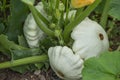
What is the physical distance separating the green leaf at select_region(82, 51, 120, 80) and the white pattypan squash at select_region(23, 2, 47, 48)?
1.46 feet

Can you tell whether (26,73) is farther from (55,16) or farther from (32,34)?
(55,16)

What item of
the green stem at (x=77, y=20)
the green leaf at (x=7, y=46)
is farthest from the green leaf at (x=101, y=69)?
the green leaf at (x=7, y=46)

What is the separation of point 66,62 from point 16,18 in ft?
1.30

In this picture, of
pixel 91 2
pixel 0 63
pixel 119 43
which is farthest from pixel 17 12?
pixel 119 43

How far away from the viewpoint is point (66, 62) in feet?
7.55

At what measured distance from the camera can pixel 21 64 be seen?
7.93 feet

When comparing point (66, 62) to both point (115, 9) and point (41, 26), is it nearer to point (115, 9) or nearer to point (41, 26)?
point (41, 26)

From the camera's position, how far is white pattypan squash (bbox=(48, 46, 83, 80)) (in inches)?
90.4

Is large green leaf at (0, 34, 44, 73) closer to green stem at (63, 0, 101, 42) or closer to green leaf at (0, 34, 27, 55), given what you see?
green leaf at (0, 34, 27, 55)

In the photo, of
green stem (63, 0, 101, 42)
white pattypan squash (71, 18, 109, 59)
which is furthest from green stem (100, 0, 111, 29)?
green stem (63, 0, 101, 42)

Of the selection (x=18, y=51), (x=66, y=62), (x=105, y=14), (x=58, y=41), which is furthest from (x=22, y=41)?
(x=105, y=14)

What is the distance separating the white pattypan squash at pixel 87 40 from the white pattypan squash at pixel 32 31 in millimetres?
214

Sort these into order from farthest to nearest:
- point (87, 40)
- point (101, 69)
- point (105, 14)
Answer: point (105, 14) < point (87, 40) < point (101, 69)

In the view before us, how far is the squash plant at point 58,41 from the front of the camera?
2.31 meters
